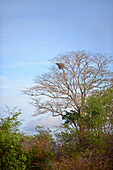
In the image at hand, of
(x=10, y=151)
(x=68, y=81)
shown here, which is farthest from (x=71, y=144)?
(x=68, y=81)

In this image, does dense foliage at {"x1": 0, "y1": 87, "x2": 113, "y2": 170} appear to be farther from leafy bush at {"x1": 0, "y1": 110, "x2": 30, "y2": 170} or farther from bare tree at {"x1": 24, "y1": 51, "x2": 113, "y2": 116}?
bare tree at {"x1": 24, "y1": 51, "x2": 113, "y2": 116}

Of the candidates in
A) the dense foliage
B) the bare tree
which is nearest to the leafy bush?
the dense foliage

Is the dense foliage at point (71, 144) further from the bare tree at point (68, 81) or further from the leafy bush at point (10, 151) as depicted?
the bare tree at point (68, 81)

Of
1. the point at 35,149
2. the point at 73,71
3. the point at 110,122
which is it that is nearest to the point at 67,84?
the point at 73,71

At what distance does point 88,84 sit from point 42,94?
272cm

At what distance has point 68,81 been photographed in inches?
451

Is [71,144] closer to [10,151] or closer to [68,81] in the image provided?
[10,151]

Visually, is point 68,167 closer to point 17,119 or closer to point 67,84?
point 17,119

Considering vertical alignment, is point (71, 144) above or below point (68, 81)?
below

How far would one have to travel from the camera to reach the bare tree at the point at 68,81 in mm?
11430

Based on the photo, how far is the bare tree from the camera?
37.5 feet

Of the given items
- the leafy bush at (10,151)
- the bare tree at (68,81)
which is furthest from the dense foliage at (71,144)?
the bare tree at (68,81)

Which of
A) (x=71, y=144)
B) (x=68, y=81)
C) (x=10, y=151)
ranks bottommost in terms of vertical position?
(x=10, y=151)

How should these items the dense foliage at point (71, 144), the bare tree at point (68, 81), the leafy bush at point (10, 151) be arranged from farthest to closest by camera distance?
1. the bare tree at point (68, 81)
2. the dense foliage at point (71, 144)
3. the leafy bush at point (10, 151)
